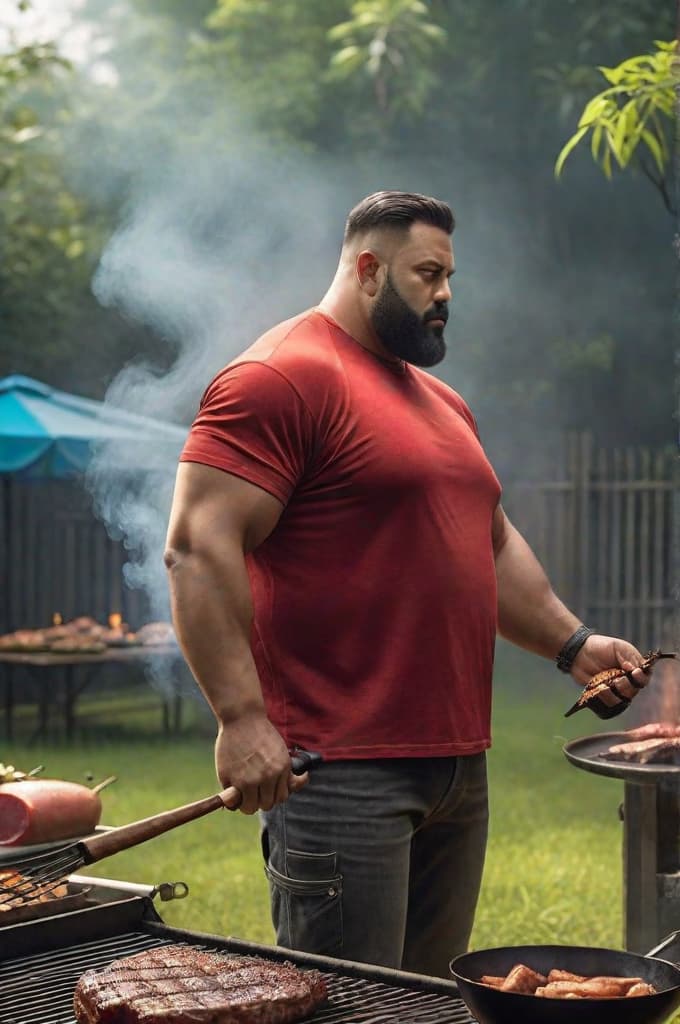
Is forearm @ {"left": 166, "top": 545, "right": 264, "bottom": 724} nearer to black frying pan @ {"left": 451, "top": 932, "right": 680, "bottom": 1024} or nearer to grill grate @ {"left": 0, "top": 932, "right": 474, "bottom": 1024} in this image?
grill grate @ {"left": 0, "top": 932, "right": 474, "bottom": 1024}

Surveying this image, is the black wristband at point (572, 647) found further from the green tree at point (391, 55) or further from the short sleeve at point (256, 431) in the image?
the green tree at point (391, 55)

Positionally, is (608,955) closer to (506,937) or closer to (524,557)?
(524,557)

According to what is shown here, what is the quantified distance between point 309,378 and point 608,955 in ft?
3.90

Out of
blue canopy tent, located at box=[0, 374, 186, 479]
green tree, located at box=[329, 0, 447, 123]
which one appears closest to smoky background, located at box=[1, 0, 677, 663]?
green tree, located at box=[329, 0, 447, 123]

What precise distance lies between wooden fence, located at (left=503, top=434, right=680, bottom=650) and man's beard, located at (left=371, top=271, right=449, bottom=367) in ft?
31.4

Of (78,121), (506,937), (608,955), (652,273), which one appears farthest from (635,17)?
(608,955)

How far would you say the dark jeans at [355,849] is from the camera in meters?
2.61

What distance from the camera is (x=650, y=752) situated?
11.8 feet

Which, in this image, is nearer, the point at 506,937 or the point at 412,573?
the point at 412,573

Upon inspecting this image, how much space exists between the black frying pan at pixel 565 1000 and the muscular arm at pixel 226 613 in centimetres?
58

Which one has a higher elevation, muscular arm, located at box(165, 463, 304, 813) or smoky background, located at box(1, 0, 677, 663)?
smoky background, located at box(1, 0, 677, 663)

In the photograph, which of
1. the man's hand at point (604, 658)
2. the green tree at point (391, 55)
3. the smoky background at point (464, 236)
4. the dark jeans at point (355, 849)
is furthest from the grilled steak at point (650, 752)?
the green tree at point (391, 55)

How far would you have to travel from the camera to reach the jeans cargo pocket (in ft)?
8.59

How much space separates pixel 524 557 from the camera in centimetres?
317
